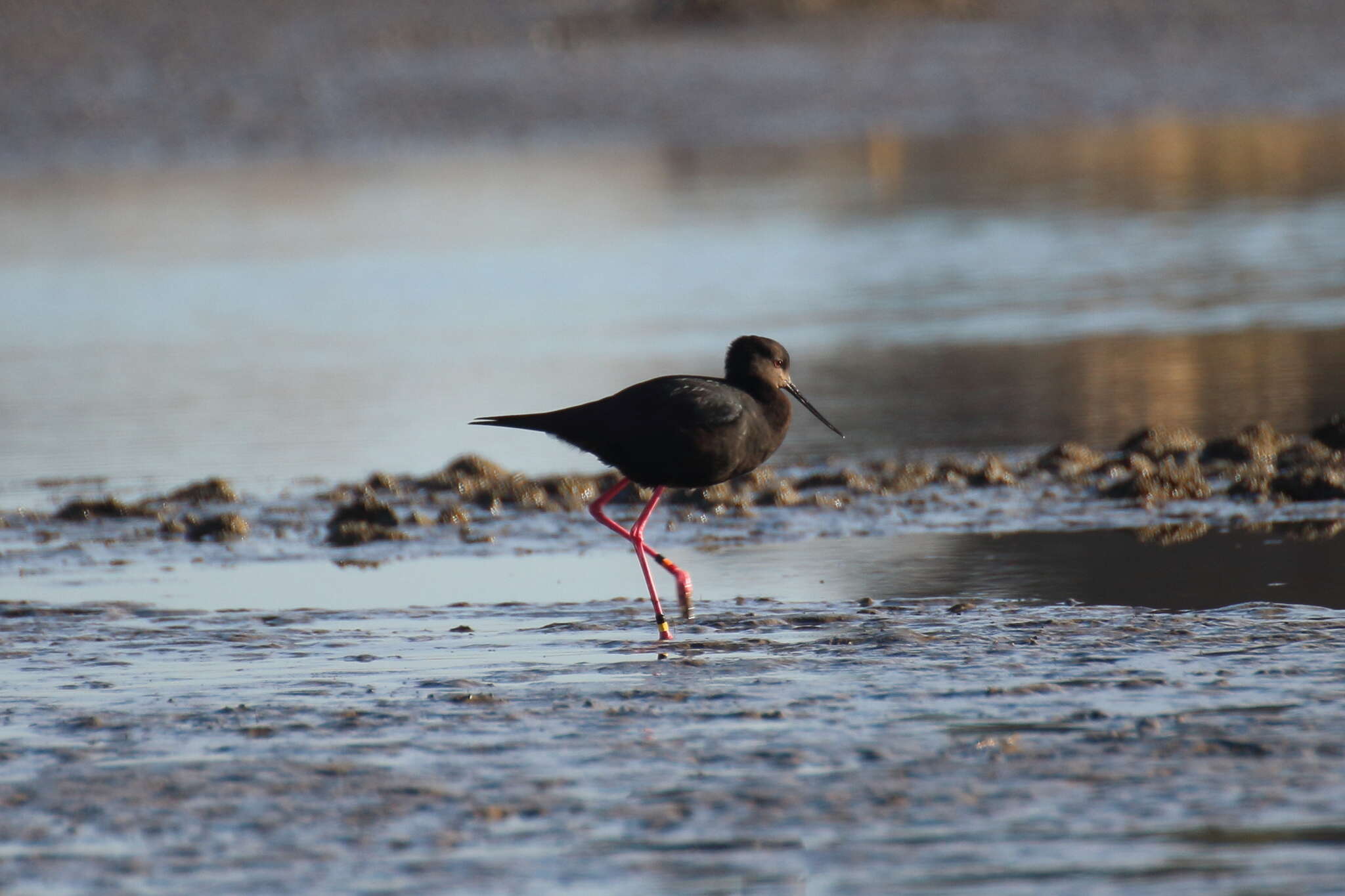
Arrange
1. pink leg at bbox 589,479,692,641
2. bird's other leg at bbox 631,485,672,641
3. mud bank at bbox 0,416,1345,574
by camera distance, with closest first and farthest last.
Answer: bird's other leg at bbox 631,485,672,641 → pink leg at bbox 589,479,692,641 → mud bank at bbox 0,416,1345,574

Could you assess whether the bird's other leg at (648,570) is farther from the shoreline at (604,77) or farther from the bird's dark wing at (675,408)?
the shoreline at (604,77)

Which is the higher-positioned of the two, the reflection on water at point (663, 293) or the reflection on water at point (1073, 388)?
the reflection on water at point (663, 293)

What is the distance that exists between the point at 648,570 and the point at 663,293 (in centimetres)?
995

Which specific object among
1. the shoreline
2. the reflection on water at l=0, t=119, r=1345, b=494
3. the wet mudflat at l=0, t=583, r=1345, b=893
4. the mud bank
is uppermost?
the shoreline

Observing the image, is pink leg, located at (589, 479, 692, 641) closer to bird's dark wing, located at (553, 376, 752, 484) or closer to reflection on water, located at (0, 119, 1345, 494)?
bird's dark wing, located at (553, 376, 752, 484)

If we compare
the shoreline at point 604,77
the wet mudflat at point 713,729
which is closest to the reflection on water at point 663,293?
the shoreline at point 604,77

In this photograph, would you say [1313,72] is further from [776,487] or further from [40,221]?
[776,487]

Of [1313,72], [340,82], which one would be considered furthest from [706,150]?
[1313,72]

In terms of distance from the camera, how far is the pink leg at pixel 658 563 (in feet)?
23.4

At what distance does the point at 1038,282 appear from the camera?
17281mm

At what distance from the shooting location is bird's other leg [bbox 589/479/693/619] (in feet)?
24.3

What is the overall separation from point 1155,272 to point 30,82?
1657cm

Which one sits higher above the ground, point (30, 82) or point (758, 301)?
point (30, 82)

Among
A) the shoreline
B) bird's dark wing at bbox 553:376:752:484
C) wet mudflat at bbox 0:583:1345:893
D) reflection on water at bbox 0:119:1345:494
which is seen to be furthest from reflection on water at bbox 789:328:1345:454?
the shoreline
